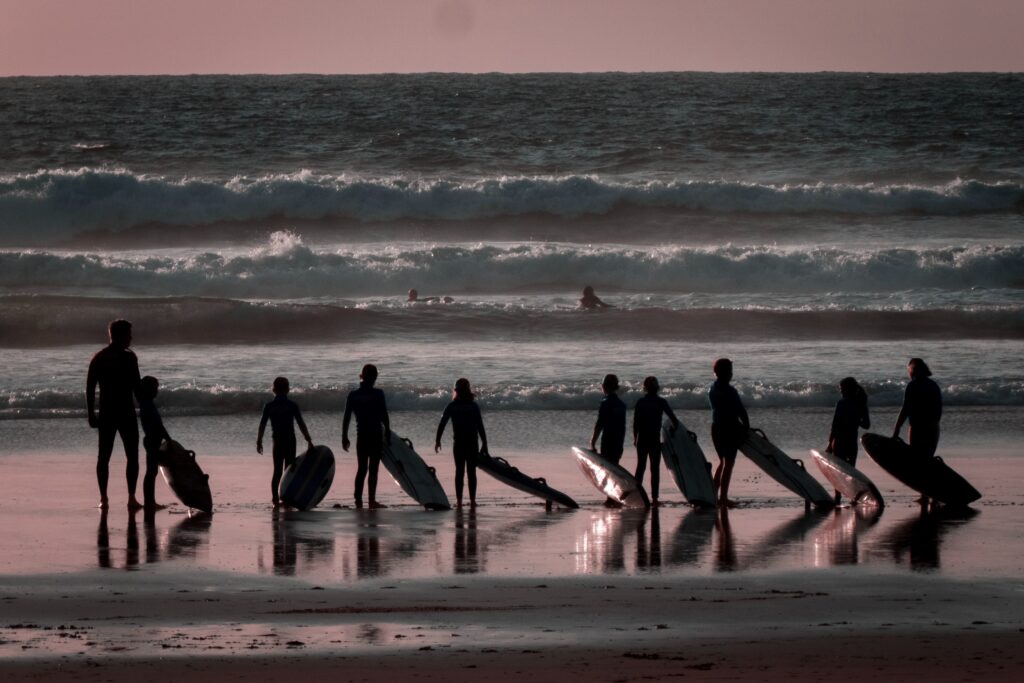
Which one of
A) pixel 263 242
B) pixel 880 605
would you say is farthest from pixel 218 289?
pixel 880 605

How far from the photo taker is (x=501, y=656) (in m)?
7.16

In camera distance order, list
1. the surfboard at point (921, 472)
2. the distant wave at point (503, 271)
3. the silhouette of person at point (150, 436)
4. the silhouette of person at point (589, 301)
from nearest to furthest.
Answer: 1. the silhouette of person at point (150, 436)
2. the surfboard at point (921, 472)
3. the silhouette of person at point (589, 301)
4. the distant wave at point (503, 271)

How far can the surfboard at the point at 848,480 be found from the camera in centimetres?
1224

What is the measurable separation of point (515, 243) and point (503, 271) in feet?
9.64

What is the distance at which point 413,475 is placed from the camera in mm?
12742

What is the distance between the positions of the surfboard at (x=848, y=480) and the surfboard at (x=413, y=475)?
10.5 feet

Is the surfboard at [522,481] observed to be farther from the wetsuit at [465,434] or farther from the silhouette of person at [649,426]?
the silhouette of person at [649,426]

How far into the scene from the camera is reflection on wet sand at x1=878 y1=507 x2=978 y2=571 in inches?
382

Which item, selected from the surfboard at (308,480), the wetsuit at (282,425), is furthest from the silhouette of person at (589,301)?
the surfboard at (308,480)

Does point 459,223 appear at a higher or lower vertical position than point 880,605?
higher

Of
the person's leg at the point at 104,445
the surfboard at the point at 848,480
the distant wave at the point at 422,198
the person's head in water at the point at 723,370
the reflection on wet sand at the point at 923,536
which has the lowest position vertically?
the reflection on wet sand at the point at 923,536

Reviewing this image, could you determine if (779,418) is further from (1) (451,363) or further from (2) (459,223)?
(2) (459,223)

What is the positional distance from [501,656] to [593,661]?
0.45 m

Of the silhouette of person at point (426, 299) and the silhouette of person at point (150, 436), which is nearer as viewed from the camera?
the silhouette of person at point (150, 436)
